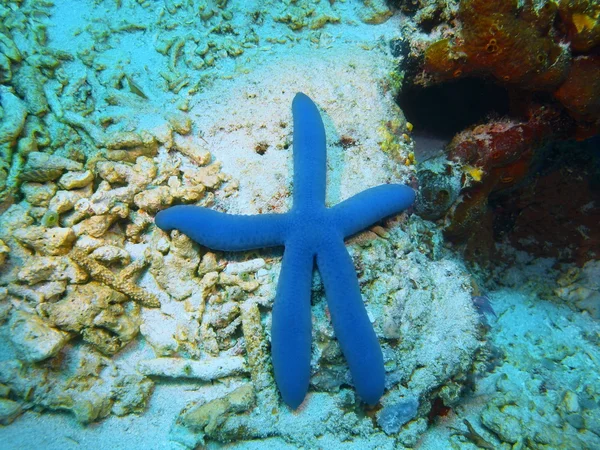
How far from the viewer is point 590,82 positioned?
3.28m

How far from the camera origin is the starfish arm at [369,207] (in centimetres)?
310

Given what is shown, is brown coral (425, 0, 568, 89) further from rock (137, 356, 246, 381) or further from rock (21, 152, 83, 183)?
rock (21, 152, 83, 183)

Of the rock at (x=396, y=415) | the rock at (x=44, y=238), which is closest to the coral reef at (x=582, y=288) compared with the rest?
the rock at (x=396, y=415)

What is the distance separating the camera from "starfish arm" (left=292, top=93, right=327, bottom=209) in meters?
3.16

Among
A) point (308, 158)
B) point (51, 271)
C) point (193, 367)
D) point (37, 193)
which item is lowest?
point (193, 367)

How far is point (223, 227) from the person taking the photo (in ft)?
9.67

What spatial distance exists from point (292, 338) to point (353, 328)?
458 mm

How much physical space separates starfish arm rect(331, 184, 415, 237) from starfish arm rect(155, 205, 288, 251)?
0.49 metres

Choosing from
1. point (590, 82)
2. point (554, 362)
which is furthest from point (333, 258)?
point (554, 362)

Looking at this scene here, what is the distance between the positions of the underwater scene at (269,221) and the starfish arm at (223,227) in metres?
0.02

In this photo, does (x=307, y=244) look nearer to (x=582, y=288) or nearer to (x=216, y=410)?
(x=216, y=410)

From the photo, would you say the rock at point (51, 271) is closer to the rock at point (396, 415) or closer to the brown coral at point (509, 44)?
the rock at point (396, 415)

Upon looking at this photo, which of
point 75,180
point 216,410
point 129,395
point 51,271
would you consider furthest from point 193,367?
point 75,180

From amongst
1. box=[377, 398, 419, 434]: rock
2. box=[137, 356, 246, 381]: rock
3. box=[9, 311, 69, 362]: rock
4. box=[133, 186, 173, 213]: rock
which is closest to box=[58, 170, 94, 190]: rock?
box=[133, 186, 173, 213]: rock
